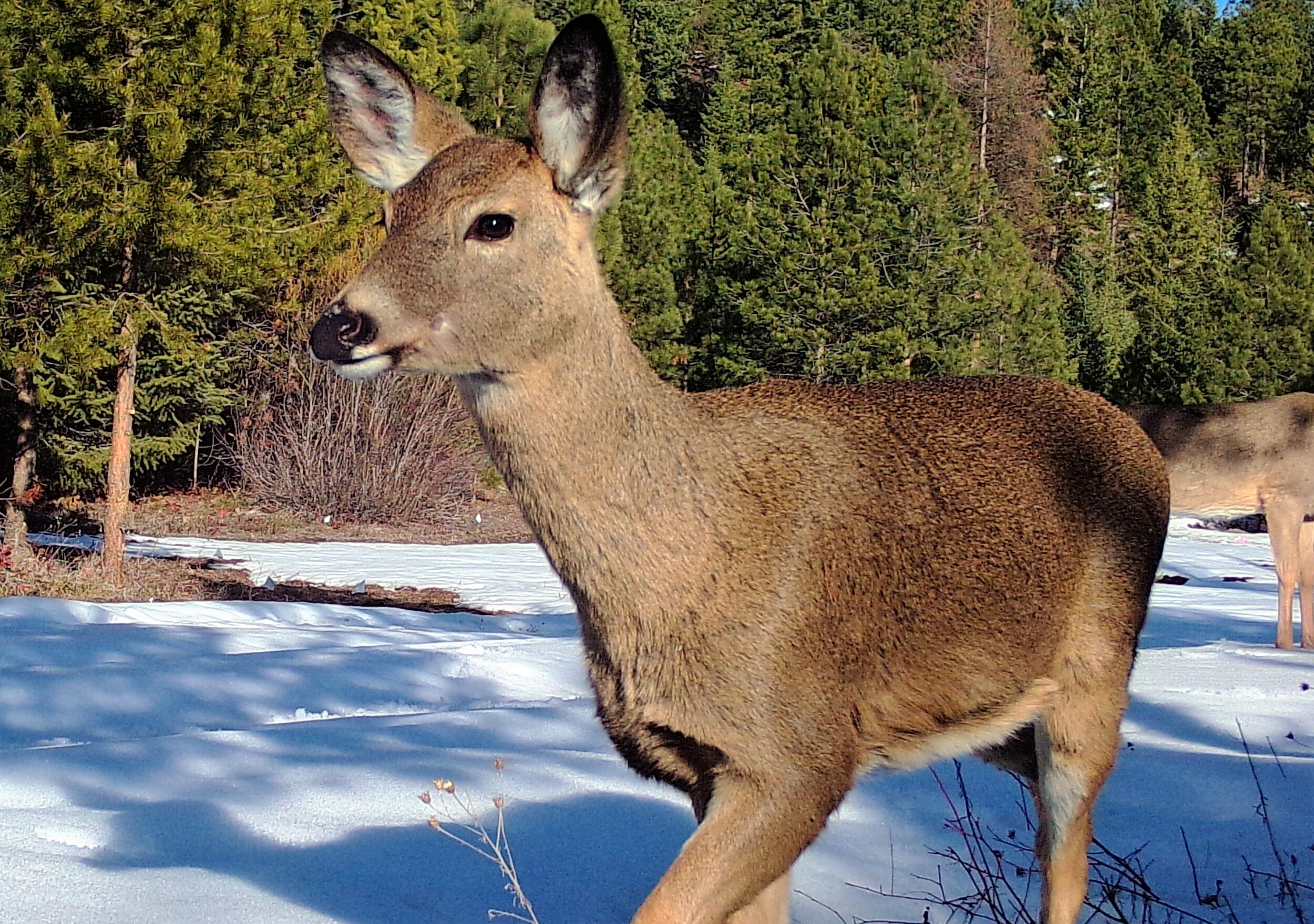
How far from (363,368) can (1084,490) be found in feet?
6.87

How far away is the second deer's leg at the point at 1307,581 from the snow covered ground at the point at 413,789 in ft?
6.14

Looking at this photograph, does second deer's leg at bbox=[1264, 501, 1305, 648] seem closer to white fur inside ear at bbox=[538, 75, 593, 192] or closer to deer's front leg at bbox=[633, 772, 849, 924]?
deer's front leg at bbox=[633, 772, 849, 924]

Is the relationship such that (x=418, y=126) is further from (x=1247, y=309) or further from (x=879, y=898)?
(x=1247, y=309)

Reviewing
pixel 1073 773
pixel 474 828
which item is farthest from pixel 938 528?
pixel 474 828

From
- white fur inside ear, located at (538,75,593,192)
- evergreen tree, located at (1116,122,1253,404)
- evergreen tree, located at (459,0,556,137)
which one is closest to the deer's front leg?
white fur inside ear, located at (538,75,593,192)

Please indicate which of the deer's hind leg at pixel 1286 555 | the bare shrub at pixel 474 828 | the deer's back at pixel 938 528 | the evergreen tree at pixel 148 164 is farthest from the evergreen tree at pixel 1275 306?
the bare shrub at pixel 474 828

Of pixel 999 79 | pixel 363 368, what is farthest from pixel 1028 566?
pixel 999 79

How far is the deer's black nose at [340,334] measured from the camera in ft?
8.87

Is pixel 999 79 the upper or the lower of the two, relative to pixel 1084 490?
upper

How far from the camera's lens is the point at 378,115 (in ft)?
11.2

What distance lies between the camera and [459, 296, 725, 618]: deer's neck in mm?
3039

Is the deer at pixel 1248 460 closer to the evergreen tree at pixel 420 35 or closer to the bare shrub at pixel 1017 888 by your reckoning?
the bare shrub at pixel 1017 888

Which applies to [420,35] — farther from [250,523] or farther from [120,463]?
[120,463]

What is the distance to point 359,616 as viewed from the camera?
1186 centimetres
